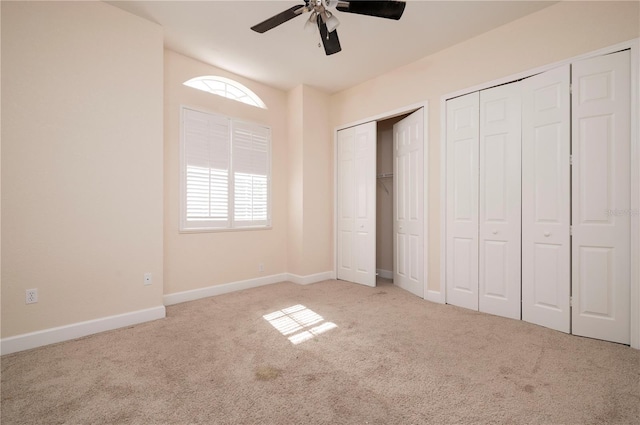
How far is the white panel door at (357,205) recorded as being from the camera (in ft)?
15.0

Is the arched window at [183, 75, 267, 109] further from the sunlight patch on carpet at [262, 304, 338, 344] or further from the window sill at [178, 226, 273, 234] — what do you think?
the sunlight patch on carpet at [262, 304, 338, 344]

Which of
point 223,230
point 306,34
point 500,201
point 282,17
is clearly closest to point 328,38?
point 282,17

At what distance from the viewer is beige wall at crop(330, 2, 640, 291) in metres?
2.64

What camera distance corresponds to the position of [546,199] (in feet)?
9.59

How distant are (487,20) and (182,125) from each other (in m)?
3.70

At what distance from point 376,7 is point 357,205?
115 inches

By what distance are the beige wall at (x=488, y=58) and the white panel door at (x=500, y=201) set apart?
34cm

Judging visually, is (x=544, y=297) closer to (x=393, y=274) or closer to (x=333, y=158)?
(x=393, y=274)

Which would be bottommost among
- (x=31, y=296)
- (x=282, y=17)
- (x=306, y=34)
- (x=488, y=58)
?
(x=31, y=296)

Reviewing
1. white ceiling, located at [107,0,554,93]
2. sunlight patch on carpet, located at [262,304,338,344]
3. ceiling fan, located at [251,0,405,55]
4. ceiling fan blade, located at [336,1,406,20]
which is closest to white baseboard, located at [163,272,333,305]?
sunlight patch on carpet, located at [262,304,338,344]

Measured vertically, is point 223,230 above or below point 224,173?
below

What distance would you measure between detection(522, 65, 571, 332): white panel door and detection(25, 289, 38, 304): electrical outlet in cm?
455

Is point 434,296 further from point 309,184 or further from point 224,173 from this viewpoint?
point 224,173

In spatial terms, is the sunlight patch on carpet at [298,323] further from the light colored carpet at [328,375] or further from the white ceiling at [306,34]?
the white ceiling at [306,34]
